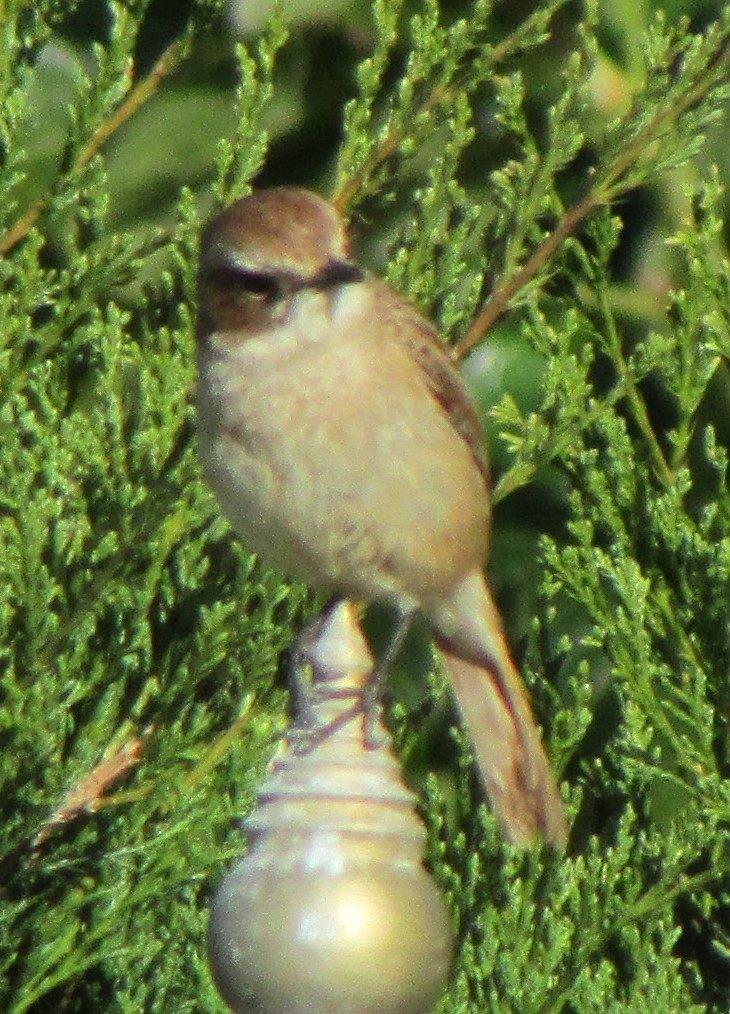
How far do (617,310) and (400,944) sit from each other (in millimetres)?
2434

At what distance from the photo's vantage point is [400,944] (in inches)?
67.4

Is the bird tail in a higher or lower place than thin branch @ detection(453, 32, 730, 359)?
lower

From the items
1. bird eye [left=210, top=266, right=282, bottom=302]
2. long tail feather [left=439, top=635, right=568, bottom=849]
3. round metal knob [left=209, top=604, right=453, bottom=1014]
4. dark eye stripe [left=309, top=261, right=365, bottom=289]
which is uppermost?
dark eye stripe [left=309, top=261, right=365, bottom=289]

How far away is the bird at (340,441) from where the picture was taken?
2629 millimetres

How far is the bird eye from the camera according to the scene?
2.67m

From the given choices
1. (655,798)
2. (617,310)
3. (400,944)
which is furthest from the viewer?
(617,310)

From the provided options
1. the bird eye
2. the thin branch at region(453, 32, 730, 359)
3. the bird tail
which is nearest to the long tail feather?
the bird tail

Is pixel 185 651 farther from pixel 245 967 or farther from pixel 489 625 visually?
pixel 245 967

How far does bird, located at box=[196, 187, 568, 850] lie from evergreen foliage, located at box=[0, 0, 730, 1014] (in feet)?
0.70

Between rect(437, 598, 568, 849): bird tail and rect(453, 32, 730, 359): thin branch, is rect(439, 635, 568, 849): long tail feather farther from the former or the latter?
rect(453, 32, 730, 359): thin branch

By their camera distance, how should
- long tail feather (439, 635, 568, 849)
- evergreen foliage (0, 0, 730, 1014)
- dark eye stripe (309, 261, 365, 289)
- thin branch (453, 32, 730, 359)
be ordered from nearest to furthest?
dark eye stripe (309, 261, 365, 289)
long tail feather (439, 635, 568, 849)
evergreen foliage (0, 0, 730, 1014)
thin branch (453, 32, 730, 359)

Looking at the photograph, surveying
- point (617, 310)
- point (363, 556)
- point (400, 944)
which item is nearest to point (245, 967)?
point (400, 944)

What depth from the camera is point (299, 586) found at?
123 inches

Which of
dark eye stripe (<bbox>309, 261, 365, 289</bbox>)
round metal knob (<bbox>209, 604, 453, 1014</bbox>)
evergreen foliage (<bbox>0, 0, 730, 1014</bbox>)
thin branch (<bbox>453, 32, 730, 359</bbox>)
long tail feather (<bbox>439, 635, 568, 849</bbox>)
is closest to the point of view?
round metal knob (<bbox>209, 604, 453, 1014</bbox>)
